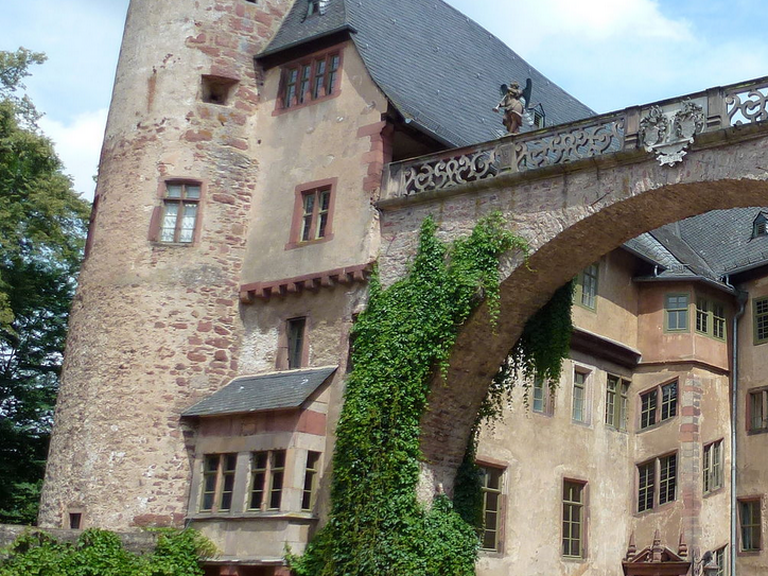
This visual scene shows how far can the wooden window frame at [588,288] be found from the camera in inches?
941

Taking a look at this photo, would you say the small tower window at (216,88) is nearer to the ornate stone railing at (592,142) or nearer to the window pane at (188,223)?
the window pane at (188,223)

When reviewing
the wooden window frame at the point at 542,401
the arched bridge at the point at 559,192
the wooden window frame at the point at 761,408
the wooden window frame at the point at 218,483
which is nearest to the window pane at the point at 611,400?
the wooden window frame at the point at 542,401

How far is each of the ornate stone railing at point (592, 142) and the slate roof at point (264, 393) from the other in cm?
308

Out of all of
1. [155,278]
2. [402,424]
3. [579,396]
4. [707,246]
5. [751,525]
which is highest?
[707,246]

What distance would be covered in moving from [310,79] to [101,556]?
28.1ft

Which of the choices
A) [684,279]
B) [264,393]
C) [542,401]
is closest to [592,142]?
[264,393]

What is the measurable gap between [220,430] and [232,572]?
2.30m

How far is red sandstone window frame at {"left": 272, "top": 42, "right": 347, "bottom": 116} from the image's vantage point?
20500 millimetres

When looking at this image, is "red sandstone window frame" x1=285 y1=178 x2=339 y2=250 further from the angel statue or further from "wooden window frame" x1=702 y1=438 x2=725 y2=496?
"wooden window frame" x1=702 y1=438 x2=725 y2=496

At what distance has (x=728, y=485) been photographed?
25.0 m

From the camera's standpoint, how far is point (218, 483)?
1905 cm

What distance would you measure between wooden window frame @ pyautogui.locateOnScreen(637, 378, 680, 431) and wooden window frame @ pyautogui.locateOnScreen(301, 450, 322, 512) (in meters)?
9.37

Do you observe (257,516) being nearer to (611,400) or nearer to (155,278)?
(155,278)

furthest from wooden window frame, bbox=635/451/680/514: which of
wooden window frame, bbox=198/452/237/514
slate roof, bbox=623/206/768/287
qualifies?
wooden window frame, bbox=198/452/237/514
